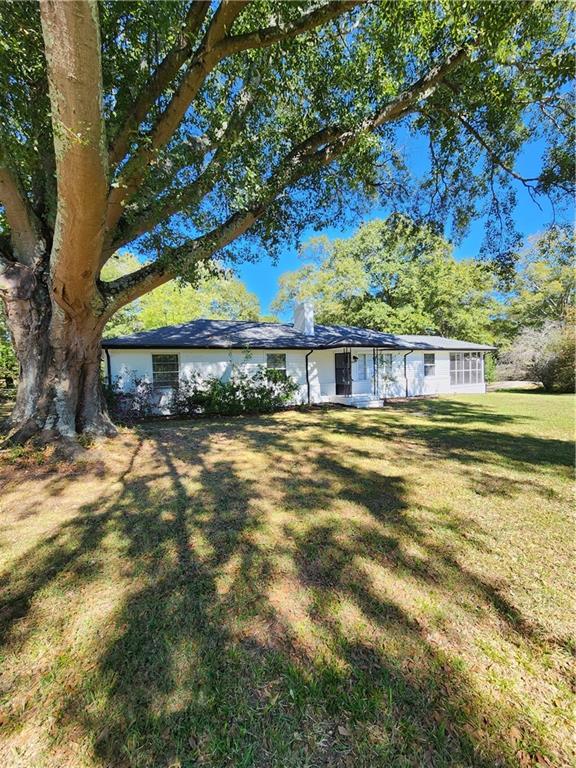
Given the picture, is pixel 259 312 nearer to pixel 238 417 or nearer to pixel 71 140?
pixel 238 417

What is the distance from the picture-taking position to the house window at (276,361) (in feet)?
46.6

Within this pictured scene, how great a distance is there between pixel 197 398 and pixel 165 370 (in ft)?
6.17

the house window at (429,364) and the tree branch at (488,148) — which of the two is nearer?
the tree branch at (488,148)

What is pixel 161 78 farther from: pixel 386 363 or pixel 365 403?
pixel 386 363

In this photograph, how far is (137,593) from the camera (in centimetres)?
243

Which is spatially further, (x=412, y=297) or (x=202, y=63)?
(x=412, y=297)

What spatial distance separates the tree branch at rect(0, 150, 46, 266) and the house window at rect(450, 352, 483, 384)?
1990 centimetres

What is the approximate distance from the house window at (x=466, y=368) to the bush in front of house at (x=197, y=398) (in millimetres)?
12552

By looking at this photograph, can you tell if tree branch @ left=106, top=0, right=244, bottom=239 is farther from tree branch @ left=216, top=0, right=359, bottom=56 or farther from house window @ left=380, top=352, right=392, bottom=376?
house window @ left=380, top=352, right=392, bottom=376

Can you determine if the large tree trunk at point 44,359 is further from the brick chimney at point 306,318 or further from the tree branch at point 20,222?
the brick chimney at point 306,318

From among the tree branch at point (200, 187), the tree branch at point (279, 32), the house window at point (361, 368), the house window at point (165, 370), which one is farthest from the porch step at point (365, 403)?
the tree branch at point (279, 32)

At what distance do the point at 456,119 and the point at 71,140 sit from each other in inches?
305

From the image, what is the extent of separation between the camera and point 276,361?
14.4 metres

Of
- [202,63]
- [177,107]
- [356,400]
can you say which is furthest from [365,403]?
[202,63]
